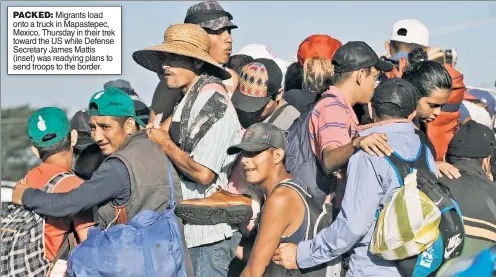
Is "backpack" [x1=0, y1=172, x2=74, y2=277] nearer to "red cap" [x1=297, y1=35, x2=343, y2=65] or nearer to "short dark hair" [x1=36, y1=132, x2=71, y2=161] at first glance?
"short dark hair" [x1=36, y1=132, x2=71, y2=161]

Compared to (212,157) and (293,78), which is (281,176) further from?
(293,78)

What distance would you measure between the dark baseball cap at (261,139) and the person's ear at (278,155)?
25mm

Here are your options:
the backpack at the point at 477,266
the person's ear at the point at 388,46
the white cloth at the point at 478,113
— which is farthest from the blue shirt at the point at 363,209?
the white cloth at the point at 478,113

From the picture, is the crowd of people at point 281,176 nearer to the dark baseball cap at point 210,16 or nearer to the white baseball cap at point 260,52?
the dark baseball cap at point 210,16

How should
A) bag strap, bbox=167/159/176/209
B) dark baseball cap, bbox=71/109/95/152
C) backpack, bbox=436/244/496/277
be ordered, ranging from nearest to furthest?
backpack, bbox=436/244/496/277 < bag strap, bbox=167/159/176/209 < dark baseball cap, bbox=71/109/95/152

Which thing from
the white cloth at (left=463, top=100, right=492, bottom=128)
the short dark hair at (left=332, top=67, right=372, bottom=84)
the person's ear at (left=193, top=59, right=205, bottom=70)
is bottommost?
the white cloth at (left=463, top=100, right=492, bottom=128)

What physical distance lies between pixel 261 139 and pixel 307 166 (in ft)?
1.31

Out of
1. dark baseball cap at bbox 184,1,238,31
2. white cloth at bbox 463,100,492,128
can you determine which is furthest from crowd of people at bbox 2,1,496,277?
white cloth at bbox 463,100,492,128

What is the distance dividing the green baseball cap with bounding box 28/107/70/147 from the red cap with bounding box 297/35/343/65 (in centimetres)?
185

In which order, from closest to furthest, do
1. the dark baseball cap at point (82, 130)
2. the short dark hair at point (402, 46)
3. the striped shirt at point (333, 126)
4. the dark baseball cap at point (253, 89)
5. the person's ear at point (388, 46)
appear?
the striped shirt at point (333, 126) → the dark baseball cap at point (253, 89) → the dark baseball cap at point (82, 130) → the short dark hair at point (402, 46) → the person's ear at point (388, 46)

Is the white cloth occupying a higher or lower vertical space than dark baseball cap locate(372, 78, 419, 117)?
lower

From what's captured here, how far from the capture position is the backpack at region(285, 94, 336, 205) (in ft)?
17.2

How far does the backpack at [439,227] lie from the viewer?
449cm

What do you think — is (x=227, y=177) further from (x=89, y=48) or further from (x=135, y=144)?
(x=89, y=48)
